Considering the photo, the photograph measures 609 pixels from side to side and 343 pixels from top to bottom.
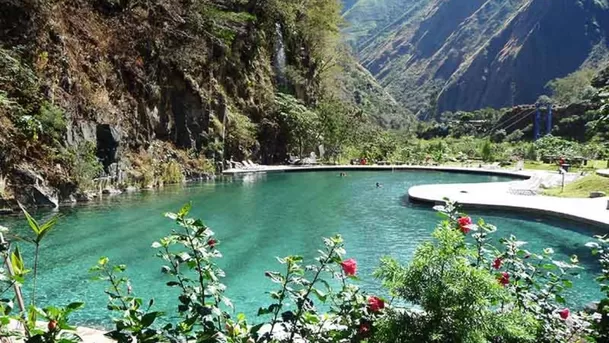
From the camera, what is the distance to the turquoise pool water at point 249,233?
6.46m

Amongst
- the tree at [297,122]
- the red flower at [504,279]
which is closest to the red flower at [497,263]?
the red flower at [504,279]

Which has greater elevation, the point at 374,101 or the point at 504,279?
the point at 374,101

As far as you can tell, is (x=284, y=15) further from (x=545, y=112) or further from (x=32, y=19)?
(x=545, y=112)

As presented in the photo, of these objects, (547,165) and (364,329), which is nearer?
(364,329)

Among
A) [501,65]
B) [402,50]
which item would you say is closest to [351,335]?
[501,65]

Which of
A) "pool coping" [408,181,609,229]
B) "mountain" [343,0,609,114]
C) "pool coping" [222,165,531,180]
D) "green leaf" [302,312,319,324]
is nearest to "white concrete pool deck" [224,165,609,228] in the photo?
"pool coping" [408,181,609,229]

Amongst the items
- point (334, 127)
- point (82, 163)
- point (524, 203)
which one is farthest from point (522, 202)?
point (334, 127)

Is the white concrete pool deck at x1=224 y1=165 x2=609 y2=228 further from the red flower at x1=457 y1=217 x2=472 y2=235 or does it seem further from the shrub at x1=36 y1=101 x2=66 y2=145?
the shrub at x1=36 y1=101 x2=66 y2=145

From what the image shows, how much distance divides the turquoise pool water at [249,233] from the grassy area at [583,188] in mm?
3687

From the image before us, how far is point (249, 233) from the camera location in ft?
32.9

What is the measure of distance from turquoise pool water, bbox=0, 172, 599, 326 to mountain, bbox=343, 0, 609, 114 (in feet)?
301

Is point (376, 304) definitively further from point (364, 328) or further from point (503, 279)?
point (503, 279)

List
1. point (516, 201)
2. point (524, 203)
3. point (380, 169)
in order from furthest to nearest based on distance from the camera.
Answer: point (380, 169)
point (516, 201)
point (524, 203)

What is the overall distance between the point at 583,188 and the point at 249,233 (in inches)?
420
